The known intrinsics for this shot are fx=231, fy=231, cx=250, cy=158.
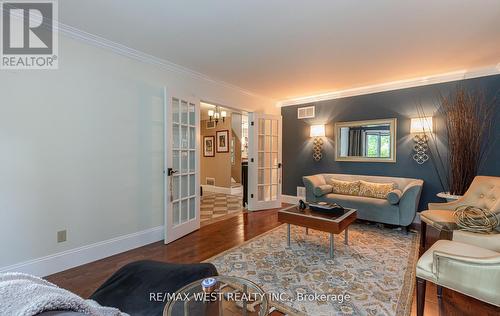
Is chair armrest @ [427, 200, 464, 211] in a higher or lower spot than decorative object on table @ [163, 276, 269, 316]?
higher

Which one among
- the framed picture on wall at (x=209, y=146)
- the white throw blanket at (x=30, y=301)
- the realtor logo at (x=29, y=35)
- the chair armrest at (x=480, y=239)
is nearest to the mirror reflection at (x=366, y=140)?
the chair armrest at (x=480, y=239)

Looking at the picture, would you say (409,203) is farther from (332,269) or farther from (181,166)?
(181,166)

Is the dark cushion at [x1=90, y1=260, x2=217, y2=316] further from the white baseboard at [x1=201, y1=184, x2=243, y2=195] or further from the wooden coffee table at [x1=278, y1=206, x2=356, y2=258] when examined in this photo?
the white baseboard at [x1=201, y1=184, x2=243, y2=195]

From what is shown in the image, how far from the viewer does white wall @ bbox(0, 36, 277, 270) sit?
2059 mm

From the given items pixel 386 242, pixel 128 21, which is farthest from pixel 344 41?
pixel 386 242

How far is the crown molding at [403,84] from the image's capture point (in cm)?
329

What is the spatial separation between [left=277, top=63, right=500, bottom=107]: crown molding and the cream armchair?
2740 millimetres

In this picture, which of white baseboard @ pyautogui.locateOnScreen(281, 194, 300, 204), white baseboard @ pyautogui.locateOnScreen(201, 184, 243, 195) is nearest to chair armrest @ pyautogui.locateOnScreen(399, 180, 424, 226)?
white baseboard @ pyautogui.locateOnScreen(281, 194, 300, 204)

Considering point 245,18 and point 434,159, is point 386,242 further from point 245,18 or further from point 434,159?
point 245,18

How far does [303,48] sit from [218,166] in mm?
4785

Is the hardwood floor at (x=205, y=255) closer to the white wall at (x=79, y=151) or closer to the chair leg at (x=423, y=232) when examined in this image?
the chair leg at (x=423, y=232)

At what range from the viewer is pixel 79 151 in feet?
7.96

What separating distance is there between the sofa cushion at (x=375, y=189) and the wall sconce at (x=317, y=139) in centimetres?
113

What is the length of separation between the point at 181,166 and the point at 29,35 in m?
2.02
